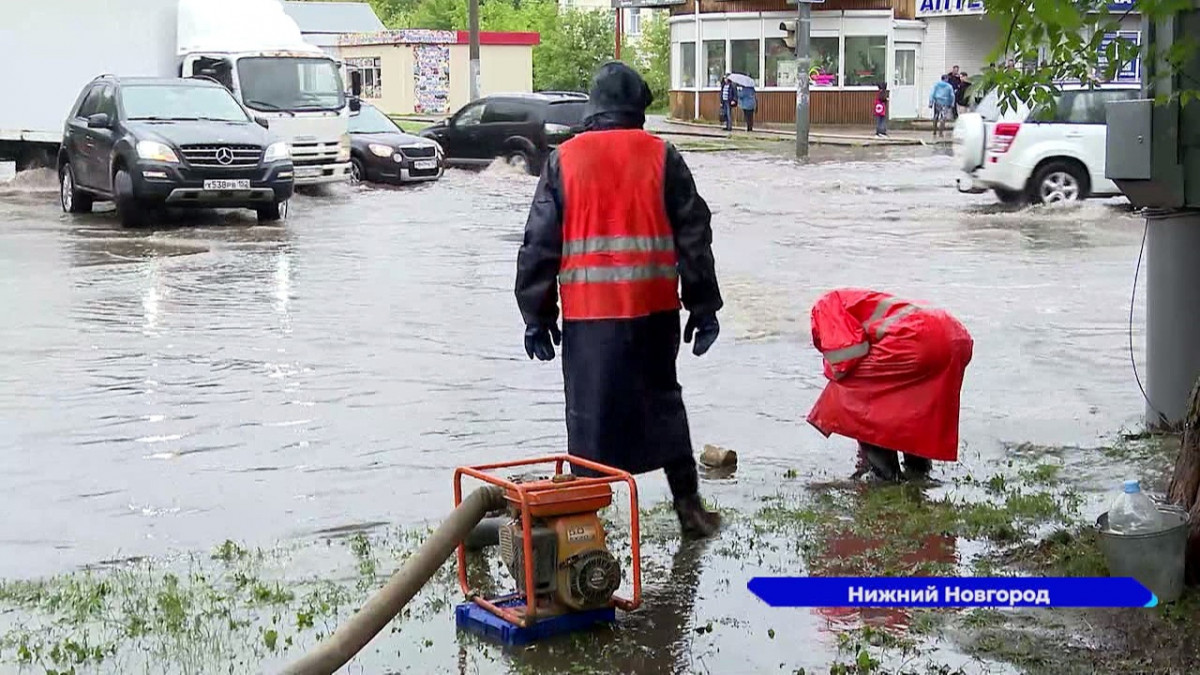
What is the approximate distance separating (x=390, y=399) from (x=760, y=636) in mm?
5182

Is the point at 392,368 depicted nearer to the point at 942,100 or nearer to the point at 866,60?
the point at 942,100

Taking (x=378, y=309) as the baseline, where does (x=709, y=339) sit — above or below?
above

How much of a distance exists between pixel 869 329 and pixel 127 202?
14.6 m

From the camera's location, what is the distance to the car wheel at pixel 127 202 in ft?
66.4

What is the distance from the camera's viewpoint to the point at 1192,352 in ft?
27.2

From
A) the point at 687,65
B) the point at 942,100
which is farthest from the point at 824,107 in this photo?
the point at 942,100

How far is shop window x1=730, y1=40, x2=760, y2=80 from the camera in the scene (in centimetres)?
4997

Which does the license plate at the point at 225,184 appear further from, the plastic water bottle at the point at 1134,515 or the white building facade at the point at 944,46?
the white building facade at the point at 944,46

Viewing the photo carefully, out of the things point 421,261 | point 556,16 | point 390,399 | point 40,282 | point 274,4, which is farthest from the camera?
point 556,16

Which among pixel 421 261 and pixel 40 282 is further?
pixel 421 261

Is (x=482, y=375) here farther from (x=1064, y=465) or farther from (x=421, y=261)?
(x=421, y=261)

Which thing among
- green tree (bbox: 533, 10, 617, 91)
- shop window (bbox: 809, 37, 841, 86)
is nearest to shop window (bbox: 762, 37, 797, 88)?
shop window (bbox: 809, 37, 841, 86)

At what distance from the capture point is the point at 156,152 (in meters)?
20.2

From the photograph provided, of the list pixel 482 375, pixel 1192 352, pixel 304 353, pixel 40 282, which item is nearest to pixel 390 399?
pixel 482 375
